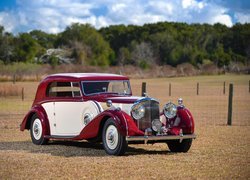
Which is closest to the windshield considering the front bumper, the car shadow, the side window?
the side window

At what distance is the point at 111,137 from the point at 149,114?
3.09 feet

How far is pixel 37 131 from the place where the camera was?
1458 centimetres

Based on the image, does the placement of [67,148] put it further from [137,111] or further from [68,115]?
[137,111]

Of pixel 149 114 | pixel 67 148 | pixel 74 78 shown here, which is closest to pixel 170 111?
pixel 149 114

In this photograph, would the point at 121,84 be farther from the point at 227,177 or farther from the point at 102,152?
the point at 227,177

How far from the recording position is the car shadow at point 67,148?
503 inches

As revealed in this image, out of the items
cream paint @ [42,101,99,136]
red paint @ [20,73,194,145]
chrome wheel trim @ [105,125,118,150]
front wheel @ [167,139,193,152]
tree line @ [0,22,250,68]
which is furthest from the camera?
tree line @ [0,22,250,68]

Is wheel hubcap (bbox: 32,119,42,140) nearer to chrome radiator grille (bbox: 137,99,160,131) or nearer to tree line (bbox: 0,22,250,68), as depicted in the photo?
chrome radiator grille (bbox: 137,99,160,131)

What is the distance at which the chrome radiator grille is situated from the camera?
41.0ft

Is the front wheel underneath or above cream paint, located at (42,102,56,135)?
underneath

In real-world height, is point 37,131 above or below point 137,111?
below

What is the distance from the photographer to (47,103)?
14.5m

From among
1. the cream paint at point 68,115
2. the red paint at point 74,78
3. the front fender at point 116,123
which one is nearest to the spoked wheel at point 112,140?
the front fender at point 116,123

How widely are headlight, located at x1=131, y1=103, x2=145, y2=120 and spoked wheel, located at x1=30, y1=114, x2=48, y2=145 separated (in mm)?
2936
